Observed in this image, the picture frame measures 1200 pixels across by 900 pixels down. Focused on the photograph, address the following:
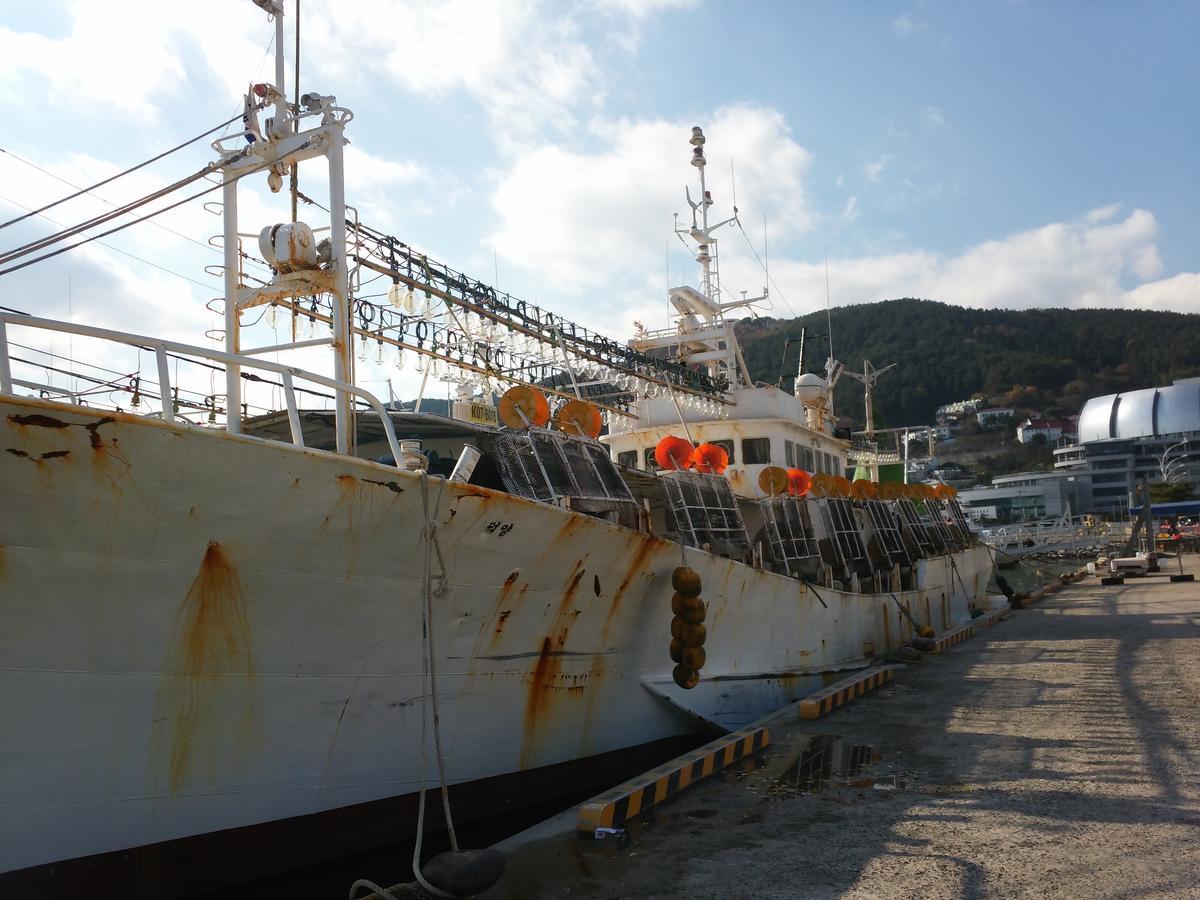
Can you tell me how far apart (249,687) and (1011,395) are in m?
163

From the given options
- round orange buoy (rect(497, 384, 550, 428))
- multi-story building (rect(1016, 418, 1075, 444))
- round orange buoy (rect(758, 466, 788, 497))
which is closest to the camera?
round orange buoy (rect(497, 384, 550, 428))

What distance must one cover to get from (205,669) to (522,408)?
3.84 metres

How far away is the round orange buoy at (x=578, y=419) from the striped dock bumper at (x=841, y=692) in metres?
3.99

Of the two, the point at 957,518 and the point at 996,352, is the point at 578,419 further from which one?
the point at 996,352

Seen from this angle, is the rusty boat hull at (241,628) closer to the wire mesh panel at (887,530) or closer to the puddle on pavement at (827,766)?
the puddle on pavement at (827,766)

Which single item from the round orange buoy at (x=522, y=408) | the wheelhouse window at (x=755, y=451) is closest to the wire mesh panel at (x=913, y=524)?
the wheelhouse window at (x=755, y=451)

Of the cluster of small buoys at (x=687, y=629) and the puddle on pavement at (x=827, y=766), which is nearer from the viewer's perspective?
the puddle on pavement at (x=827, y=766)

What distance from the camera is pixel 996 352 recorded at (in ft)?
520

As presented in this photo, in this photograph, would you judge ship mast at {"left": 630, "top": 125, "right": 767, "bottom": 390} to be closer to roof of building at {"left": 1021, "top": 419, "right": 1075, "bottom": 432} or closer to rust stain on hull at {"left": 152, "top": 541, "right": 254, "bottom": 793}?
rust stain on hull at {"left": 152, "top": 541, "right": 254, "bottom": 793}

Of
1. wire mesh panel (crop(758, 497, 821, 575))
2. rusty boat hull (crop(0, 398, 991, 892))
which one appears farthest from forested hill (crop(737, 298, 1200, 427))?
rusty boat hull (crop(0, 398, 991, 892))

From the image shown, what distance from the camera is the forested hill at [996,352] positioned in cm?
14638

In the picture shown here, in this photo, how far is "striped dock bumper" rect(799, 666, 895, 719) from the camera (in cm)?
973

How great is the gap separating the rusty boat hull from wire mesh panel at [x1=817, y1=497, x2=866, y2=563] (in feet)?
26.0

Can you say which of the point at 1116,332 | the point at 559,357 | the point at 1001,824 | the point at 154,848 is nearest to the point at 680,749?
the point at 1001,824
